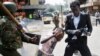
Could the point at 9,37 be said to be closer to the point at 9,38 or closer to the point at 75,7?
the point at 9,38

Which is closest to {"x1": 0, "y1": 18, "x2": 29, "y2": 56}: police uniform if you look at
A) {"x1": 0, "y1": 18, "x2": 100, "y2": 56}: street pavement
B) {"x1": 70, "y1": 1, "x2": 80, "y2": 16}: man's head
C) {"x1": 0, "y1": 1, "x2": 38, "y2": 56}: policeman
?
{"x1": 0, "y1": 1, "x2": 38, "y2": 56}: policeman

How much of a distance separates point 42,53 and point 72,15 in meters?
1.46

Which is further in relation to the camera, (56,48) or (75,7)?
(56,48)

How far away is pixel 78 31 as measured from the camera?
19.7ft

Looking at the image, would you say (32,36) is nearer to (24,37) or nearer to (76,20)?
(24,37)

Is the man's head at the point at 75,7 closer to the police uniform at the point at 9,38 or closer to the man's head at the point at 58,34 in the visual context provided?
the man's head at the point at 58,34

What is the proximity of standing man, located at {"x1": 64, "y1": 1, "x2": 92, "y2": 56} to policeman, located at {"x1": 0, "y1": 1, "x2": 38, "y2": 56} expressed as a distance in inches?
63.8

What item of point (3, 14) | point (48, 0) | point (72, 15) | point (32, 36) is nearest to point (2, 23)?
point (3, 14)

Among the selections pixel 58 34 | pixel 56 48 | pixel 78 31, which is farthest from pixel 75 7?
pixel 56 48

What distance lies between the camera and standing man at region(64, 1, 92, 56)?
19.8 ft

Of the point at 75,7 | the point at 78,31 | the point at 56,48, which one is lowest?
the point at 56,48

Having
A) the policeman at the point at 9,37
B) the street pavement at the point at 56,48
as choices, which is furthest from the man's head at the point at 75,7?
the policeman at the point at 9,37

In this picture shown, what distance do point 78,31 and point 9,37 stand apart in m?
1.77

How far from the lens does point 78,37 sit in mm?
6094
